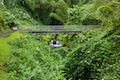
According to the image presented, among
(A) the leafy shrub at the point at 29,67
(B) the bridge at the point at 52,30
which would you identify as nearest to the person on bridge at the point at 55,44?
(B) the bridge at the point at 52,30

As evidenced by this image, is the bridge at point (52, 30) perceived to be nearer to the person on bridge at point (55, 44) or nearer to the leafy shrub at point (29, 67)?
the person on bridge at point (55, 44)

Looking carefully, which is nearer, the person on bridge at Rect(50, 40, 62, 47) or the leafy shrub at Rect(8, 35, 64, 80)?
the leafy shrub at Rect(8, 35, 64, 80)

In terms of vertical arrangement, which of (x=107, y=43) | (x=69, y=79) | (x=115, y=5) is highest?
(x=115, y=5)

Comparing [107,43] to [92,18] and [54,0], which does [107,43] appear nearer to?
[92,18]

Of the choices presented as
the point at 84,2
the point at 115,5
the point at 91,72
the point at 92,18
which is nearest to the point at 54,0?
the point at 92,18

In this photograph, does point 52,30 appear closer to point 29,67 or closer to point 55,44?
point 55,44

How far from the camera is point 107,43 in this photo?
16984 mm

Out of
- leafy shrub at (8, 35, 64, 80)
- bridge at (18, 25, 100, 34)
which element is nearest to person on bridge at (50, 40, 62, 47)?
bridge at (18, 25, 100, 34)

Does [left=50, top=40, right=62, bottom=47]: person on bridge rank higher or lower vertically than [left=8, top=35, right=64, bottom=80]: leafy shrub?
lower

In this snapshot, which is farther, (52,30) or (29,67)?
(52,30)

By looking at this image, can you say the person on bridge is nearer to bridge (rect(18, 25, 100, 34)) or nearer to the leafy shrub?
bridge (rect(18, 25, 100, 34))

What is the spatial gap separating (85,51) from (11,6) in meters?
26.2

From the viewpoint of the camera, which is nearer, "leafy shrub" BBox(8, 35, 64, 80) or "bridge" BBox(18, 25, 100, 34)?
"leafy shrub" BBox(8, 35, 64, 80)

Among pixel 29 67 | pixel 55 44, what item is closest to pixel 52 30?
pixel 55 44
